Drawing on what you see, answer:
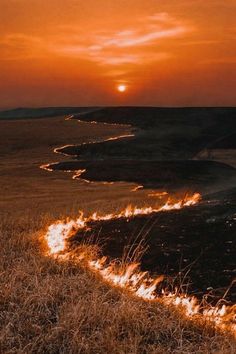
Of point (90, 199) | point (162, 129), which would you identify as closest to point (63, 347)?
point (90, 199)

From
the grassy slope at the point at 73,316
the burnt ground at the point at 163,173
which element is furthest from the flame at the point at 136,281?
the burnt ground at the point at 163,173

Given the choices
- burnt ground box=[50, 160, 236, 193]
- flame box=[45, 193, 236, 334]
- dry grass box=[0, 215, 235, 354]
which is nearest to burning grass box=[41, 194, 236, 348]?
flame box=[45, 193, 236, 334]

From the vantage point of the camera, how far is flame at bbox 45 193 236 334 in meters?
11.3

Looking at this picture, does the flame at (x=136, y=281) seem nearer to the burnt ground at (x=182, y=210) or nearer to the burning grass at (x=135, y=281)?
the burning grass at (x=135, y=281)

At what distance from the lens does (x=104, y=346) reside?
911 cm

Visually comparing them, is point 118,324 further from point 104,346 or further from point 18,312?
point 18,312

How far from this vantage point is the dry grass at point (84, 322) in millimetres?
9141

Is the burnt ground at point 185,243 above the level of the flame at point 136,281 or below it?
below

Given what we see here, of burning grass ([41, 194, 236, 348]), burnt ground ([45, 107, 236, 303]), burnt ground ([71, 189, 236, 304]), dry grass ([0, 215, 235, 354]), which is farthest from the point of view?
burnt ground ([45, 107, 236, 303])

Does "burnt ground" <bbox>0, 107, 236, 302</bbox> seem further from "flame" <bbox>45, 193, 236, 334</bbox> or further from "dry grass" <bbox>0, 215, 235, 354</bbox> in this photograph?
"dry grass" <bbox>0, 215, 235, 354</bbox>

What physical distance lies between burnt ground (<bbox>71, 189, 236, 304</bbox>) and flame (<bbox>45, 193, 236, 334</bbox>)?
1.12 feet

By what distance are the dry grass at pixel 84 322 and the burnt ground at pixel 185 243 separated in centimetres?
173

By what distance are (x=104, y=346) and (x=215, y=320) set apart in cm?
283

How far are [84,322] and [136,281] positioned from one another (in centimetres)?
350
